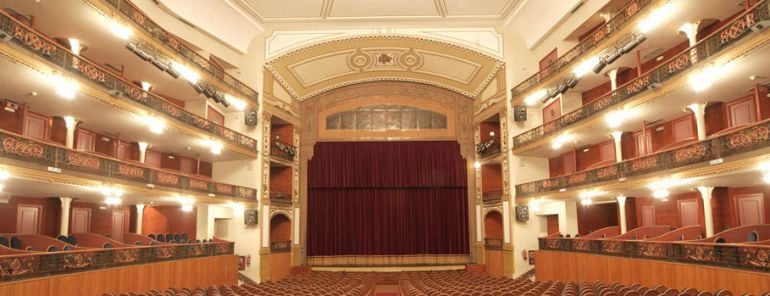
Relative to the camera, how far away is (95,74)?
1525cm

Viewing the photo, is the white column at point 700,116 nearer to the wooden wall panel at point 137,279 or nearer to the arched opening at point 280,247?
the wooden wall panel at point 137,279

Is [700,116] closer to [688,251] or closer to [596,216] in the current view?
[688,251]

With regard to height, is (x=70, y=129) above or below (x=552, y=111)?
below

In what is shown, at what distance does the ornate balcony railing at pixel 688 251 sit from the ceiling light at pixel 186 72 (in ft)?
46.0

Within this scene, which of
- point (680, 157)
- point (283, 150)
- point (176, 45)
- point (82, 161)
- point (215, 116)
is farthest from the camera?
point (283, 150)

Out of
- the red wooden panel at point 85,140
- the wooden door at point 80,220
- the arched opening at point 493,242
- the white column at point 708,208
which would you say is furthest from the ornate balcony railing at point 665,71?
the wooden door at point 80,220

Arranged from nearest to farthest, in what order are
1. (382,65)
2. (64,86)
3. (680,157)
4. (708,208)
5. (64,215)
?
(64,86)
(680,157)
(708,208)
(64,215)
(382,65)

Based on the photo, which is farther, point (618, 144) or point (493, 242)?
point (493, 242)

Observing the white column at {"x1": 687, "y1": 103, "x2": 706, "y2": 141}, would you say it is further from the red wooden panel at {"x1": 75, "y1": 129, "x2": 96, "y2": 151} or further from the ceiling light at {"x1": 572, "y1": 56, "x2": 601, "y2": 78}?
the red wooden panel at {"x1": 75, "y1": 129, "x2": 96, "y2": 151}

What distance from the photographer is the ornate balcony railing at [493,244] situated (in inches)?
990

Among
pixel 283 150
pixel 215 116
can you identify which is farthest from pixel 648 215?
pixel 215 116

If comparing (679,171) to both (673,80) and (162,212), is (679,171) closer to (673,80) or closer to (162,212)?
(673,80)

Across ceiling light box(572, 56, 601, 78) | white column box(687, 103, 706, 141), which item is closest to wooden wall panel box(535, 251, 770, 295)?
white column box(687, 103, 706, 141)

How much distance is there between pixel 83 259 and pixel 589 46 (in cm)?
1633
